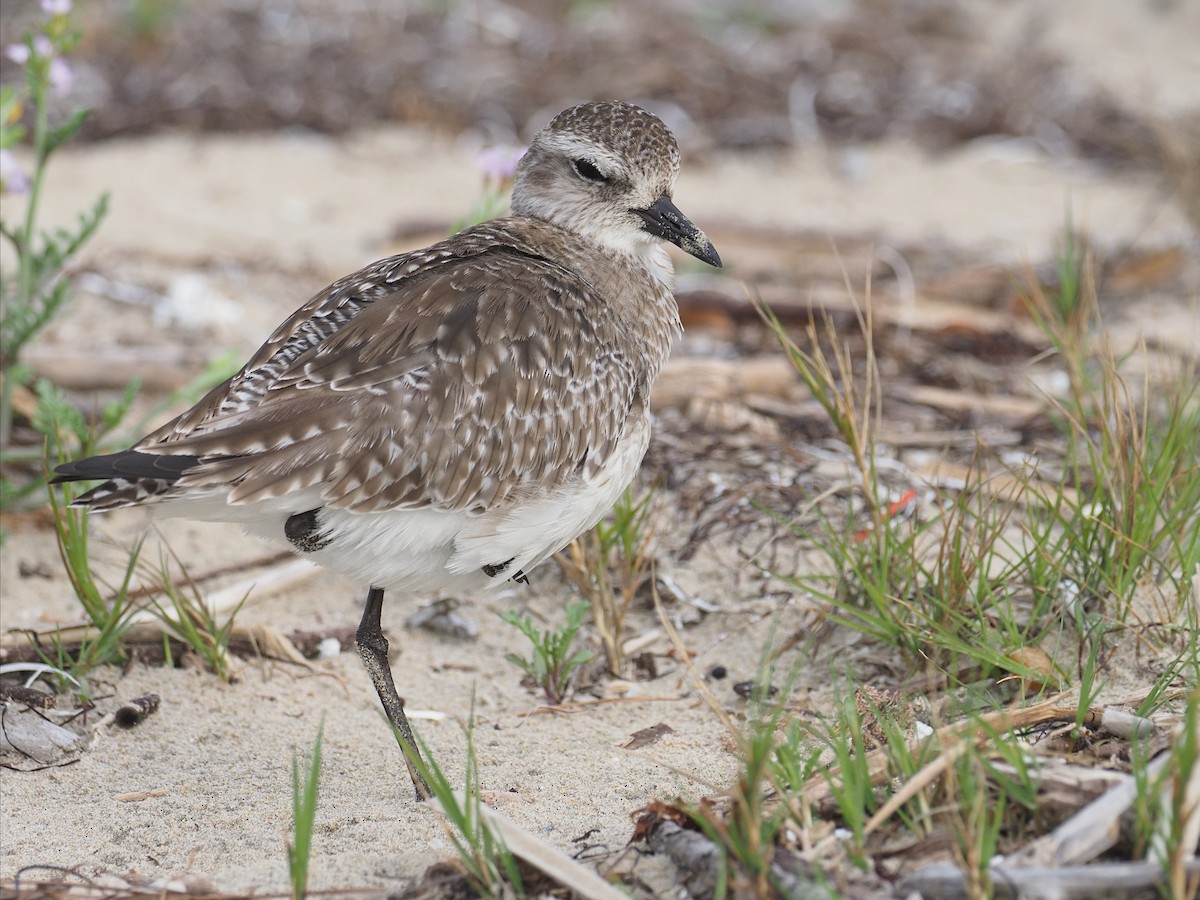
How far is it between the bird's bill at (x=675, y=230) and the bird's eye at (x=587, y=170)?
5.8 inches

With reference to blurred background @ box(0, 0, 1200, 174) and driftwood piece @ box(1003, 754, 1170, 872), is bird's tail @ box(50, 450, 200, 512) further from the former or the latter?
blurred background @ box(0, 0, 1200, 174)

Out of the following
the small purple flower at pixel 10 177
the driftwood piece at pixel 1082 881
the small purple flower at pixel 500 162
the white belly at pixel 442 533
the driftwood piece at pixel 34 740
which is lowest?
the driftwood piece at pixel 34 740

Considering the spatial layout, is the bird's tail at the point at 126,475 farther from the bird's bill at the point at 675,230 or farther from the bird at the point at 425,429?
the bird's bill at the point at 675,230

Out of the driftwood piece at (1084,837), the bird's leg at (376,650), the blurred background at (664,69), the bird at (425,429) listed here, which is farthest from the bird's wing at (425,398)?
the blurred background at (664,69)

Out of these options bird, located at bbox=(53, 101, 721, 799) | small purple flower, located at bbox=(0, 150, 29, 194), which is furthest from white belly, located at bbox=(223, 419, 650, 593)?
small purple flower, located at bbox=(0, 150, 29, 194)

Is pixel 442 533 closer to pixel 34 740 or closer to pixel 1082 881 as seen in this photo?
pixel 34 740

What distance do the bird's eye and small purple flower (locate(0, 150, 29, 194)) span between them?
173cm

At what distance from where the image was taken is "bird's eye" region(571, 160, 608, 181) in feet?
13.7

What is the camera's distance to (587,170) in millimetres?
4211

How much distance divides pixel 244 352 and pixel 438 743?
9.32ft

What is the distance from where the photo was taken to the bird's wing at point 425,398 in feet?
10.9

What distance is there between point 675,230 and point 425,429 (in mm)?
1125

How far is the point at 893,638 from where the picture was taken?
3.90 meters

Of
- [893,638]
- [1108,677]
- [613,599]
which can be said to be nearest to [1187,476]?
[1108,677]
